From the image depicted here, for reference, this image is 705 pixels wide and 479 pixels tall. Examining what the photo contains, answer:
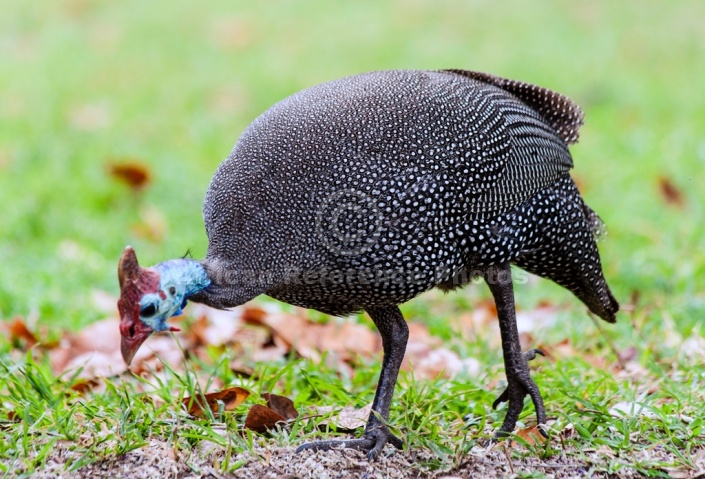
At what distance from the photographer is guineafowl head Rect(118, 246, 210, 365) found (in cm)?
251

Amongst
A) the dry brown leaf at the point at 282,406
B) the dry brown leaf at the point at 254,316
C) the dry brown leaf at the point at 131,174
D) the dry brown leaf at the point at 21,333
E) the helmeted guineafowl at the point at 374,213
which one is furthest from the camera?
the dry brown leaf at the point at 131,174

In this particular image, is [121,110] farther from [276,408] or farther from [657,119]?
[276,408]

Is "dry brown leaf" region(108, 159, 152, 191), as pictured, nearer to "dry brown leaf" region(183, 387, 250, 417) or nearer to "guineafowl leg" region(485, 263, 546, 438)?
"dry brown leaf" region(183, 387, 250, 417)

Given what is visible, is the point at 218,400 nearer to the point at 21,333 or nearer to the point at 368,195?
the point at 368,195

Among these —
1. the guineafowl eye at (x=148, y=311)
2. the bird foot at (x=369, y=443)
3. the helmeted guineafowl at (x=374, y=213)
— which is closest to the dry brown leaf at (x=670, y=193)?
the helmeted guineafowl at (x=374, y=213)

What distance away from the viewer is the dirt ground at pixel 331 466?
260cm

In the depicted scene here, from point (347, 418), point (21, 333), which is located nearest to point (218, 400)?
point (347, 418)

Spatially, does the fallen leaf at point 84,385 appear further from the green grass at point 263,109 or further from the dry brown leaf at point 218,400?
the dry brown leaf at point 218,400

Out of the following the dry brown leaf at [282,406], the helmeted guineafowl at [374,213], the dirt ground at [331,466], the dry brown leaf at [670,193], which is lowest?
the dirt ground at [331,466]

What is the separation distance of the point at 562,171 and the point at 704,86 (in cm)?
542

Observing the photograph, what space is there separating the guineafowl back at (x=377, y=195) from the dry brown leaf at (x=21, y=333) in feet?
4.36

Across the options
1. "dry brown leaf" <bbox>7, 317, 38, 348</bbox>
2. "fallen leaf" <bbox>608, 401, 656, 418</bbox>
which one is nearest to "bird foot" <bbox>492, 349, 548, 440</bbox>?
"fallen leaf" <bbox>608, 401, 656, 418</bbox>

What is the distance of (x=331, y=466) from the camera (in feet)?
8.77

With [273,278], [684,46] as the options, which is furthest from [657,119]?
[273,278]
